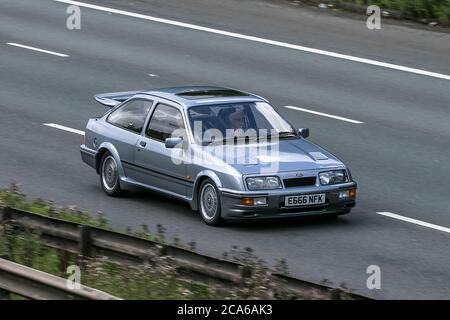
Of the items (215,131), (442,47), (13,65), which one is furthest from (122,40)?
(215,131)

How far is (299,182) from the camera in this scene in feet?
48.6

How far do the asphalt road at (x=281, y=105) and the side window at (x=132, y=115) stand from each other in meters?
0.98

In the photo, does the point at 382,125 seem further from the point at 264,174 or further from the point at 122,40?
the point at 122,40

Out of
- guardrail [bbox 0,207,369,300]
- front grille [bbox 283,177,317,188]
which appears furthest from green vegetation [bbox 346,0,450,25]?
guardrail [bbox 0,207,369,300]

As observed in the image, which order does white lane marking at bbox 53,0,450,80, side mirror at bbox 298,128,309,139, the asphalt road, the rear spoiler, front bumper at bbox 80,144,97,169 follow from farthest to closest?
white lane marking at bbox 53,0,450,80 < the rear spoiler < front bumper at bbox 80,144,97,169 < side mirror at bbox 298,128,309,139 < the asphalt road

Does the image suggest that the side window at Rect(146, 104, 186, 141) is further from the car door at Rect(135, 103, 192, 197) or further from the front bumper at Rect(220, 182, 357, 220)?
the front bumper at Rect(220, 182, 357, 220)

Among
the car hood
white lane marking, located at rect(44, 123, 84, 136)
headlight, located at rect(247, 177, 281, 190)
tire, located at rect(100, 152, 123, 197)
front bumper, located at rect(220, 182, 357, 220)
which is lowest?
white lane marking, located at rect(44, 123, 84, 136)

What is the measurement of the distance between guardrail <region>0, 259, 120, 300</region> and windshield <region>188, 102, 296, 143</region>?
5.03 metres

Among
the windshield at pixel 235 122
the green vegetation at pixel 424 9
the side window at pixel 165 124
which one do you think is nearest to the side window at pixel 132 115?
the side window at pixel 165 124

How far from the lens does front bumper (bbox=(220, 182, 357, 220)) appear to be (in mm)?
14664

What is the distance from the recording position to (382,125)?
20.1 m

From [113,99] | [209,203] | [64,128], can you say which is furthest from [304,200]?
[64,128]

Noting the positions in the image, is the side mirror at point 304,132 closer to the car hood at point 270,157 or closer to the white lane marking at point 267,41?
the car hood at point 270,157

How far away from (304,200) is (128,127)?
3.06 meters
